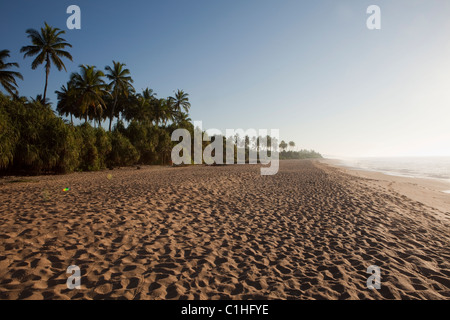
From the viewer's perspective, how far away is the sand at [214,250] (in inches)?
135

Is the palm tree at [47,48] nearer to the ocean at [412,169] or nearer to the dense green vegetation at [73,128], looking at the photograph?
the dense green vegetation at [73,128]

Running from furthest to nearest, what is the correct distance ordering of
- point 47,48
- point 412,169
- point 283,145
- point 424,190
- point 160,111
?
1. point 283,145
2. point 160,111
3. point 412,169
4. point 47,48
5. point 424,190

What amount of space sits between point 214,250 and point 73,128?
2242 centimetres

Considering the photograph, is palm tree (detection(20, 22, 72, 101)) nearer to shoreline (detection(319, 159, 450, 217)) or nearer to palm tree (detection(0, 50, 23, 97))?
palm tree (detection(0, 50, 23, 97))

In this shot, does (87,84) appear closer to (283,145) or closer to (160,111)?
(160,111)

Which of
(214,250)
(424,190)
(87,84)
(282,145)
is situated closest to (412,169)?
(424,190)

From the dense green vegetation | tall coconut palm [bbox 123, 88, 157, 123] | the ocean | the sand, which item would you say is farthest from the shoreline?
tall coconut palm [bbox 123, 88, 157, 123]

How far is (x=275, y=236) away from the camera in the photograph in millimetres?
5680

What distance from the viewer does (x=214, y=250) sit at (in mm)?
A: 4824

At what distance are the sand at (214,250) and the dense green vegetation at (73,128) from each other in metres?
11.6

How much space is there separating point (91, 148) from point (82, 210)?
18.9m

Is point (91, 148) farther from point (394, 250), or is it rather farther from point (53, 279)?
point (394, 250)

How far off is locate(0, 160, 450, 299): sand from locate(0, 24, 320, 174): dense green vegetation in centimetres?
1161

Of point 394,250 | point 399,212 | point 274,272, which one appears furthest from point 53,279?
point 399,212
